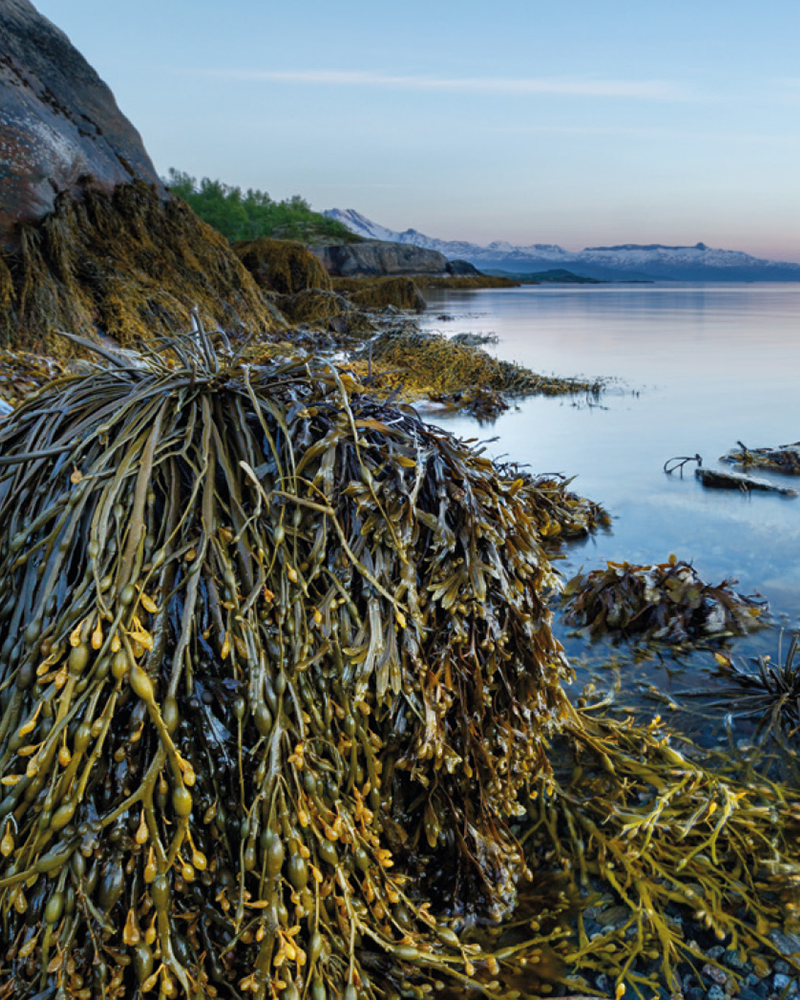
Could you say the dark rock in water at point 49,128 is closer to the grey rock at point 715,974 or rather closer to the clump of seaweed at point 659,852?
the clump of seaweed at point 659,852

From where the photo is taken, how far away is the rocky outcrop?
5625 centimetres

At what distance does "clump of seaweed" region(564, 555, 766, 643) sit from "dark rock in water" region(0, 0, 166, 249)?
7.02 m

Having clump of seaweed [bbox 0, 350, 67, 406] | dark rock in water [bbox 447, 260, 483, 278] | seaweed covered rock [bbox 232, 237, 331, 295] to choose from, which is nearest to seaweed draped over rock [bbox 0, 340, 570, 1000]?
clump of seaweed [bbox 0, 350, 67, 406]

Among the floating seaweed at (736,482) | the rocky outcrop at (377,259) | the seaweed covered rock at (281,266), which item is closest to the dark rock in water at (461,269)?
the rocky outcrop at (377,259)

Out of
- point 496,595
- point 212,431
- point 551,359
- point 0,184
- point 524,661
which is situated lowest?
point 551,359

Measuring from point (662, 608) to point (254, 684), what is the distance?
237cm

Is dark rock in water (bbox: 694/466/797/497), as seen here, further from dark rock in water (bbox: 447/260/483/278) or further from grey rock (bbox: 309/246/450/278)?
dark rock in water (bbox: 447/260/483/278)

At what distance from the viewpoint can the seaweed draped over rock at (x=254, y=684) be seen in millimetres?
1113

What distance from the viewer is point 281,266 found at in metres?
19.8

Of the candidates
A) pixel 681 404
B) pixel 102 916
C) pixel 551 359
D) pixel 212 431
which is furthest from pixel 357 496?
pixel 551 359

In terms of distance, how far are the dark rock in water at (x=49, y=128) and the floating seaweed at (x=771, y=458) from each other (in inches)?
302

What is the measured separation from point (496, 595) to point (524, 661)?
20cm

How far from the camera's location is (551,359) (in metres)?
15.3

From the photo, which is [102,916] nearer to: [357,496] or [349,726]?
[349,726]
